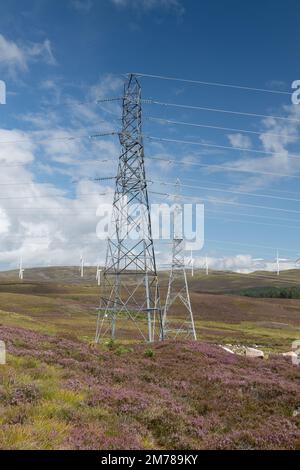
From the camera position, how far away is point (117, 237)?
4031 cm

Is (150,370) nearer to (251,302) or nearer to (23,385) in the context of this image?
(23,385)

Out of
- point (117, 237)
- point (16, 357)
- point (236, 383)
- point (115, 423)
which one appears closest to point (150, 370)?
point (236, 383)

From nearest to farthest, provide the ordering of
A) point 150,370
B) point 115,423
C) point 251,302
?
point 115,423 → point 150,370 → point 251,302

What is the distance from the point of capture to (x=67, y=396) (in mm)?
12602

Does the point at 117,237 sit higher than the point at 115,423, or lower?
higher

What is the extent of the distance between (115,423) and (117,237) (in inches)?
1166

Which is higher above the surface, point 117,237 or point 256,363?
point 117,237

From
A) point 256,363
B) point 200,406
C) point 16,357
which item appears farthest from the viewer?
point 256,363
